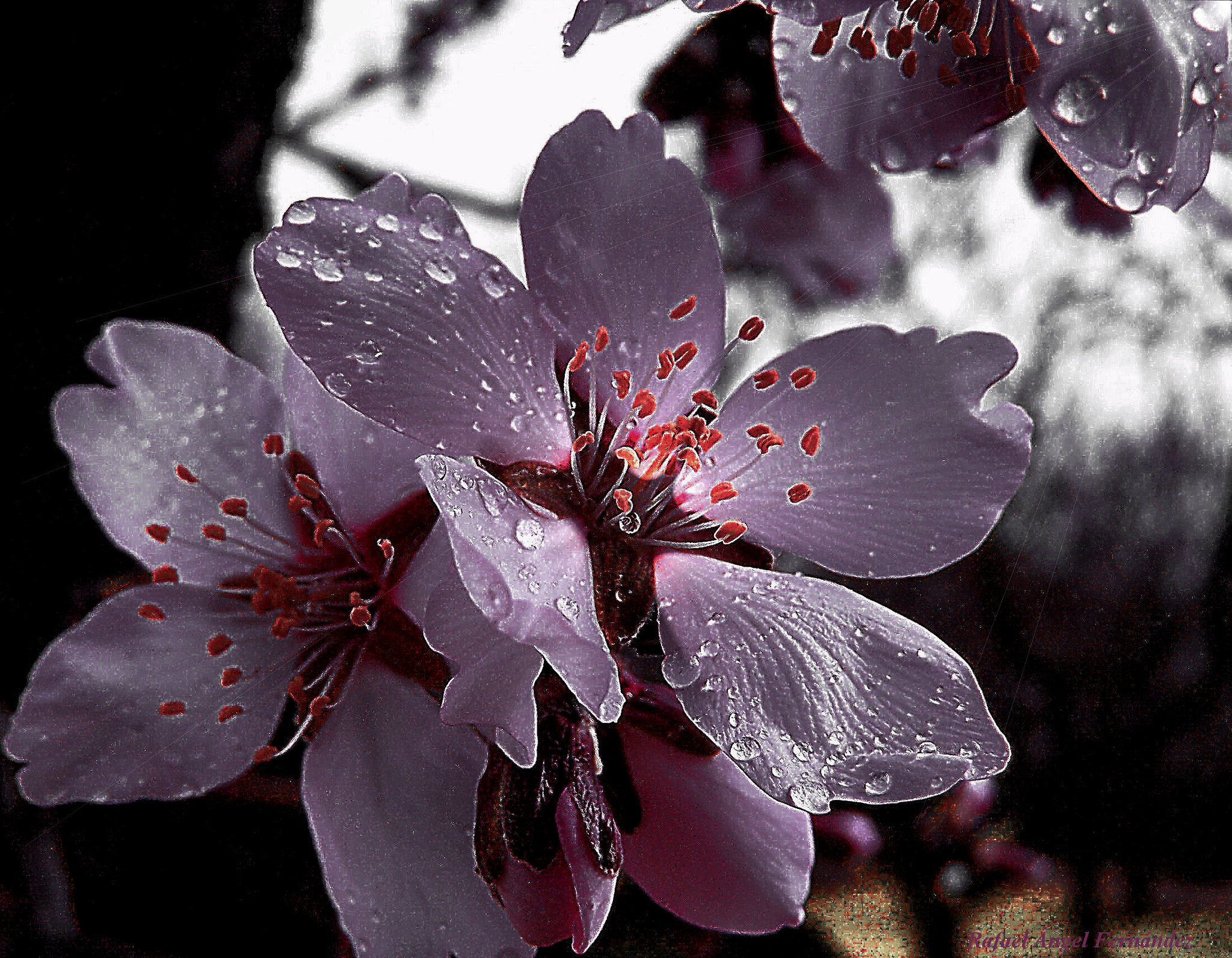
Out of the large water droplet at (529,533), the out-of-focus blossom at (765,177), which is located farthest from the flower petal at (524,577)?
the out-of-focus blossom at (765,177)

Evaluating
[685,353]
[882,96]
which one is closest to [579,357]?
[685,353]

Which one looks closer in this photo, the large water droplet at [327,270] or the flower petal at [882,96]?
the large water droplet at [327,270]

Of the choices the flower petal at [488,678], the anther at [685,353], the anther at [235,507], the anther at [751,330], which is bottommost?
the anther at [235,507]

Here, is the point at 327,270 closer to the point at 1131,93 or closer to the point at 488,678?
the point at 488,678

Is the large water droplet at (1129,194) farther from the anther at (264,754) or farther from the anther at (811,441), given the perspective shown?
Answer: the anther at (264,754)

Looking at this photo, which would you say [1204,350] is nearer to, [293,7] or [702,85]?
[702,85]

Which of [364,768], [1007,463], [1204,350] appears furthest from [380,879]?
[1204,350]
